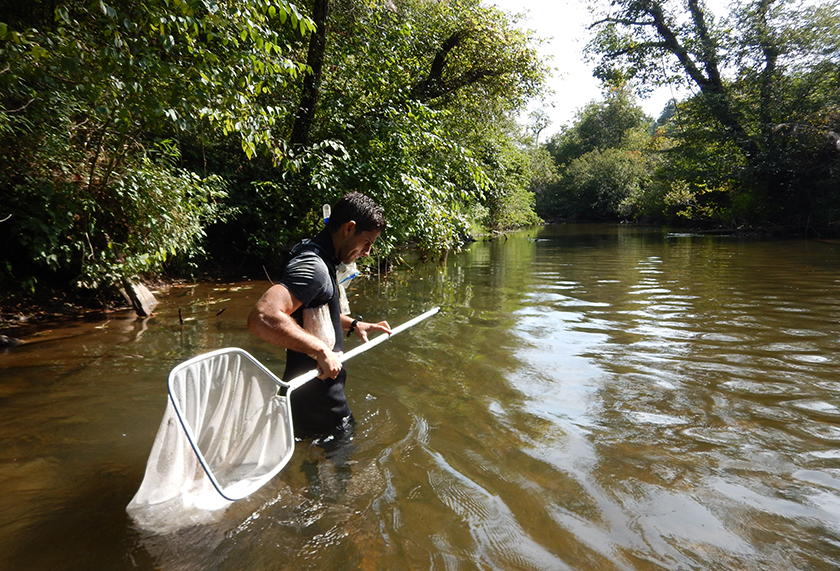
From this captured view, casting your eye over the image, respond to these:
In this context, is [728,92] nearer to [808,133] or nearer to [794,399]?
[808,133]

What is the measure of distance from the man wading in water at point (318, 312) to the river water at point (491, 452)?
0.28 m

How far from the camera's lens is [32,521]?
2.63 m

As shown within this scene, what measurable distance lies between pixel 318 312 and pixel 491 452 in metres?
1.56

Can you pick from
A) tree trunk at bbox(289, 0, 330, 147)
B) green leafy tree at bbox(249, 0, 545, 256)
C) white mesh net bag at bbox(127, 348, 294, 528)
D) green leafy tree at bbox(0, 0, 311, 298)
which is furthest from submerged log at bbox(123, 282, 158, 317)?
white mesh net bag at bbox(127, 348, 294, 528)

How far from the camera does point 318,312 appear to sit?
2854mm

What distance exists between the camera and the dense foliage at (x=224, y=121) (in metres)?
5.29

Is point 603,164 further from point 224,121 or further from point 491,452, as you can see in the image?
point 491,452

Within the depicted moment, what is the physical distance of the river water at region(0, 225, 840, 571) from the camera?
94.8 inches

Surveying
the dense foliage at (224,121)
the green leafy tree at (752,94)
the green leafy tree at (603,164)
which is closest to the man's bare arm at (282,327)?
the dense foliage at (224,121)

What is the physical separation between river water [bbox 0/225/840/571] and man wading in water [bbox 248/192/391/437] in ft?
0.92

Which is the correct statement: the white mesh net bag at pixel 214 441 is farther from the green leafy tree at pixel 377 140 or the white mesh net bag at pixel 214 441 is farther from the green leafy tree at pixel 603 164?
the green leafy tree at pixel 603 164

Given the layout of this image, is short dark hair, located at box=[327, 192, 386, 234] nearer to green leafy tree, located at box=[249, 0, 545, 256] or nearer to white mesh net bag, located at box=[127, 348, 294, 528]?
white mesh net bag, located at box=[127, 348, 294, 528]

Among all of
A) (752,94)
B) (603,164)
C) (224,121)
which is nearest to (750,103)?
(752,94)

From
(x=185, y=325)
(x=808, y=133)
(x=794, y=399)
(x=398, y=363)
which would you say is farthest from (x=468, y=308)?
(x=808, y=133)
